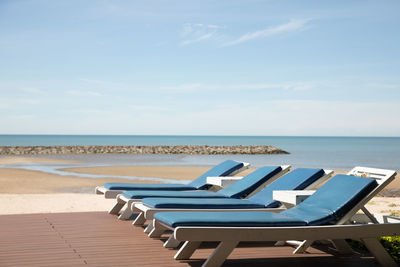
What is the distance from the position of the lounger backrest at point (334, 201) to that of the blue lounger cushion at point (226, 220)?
0.64ft

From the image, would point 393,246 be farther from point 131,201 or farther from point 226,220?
point 131,201

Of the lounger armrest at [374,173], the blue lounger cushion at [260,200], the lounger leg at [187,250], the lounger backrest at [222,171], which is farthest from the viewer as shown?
the lounger backrest at [222,171]

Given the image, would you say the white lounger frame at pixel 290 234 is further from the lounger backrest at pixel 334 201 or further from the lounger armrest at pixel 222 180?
the lounger armrest at pixel 222 180

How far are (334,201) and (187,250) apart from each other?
1248 mm

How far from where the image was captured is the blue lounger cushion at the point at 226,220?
3.75 m

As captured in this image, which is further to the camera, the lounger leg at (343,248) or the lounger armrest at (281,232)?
the lounger leg at (343,248)

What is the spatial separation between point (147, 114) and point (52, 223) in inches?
1633

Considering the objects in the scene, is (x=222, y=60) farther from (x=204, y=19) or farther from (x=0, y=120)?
(x=0, y=120)

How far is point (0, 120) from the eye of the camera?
153ft

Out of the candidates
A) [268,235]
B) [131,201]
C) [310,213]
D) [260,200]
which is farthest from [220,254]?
[131,201]

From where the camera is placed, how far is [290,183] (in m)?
5.39

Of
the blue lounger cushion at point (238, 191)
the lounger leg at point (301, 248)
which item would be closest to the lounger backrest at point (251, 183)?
the blue lounger cushion at point (238, 191)

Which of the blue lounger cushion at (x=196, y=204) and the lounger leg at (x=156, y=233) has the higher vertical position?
the blue lounger cushion at (x=196, y=204)

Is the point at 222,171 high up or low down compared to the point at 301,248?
up
